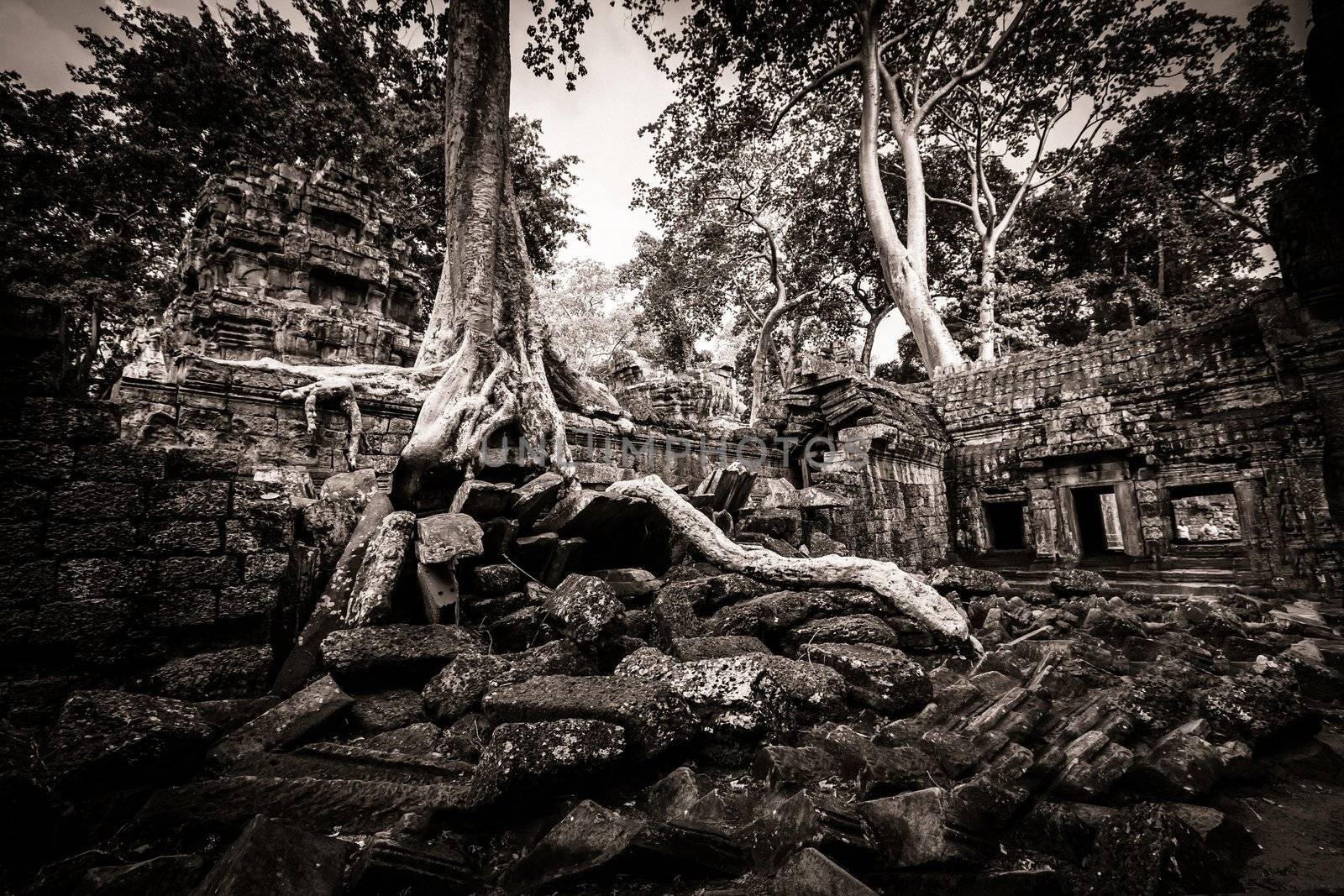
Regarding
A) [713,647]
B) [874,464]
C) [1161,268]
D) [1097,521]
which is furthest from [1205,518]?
[713,647]

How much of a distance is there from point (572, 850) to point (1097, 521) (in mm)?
11908

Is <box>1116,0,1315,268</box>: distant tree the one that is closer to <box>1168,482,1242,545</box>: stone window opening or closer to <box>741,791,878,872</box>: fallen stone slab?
<box>1168,482,1242,545</box>: stone window opening

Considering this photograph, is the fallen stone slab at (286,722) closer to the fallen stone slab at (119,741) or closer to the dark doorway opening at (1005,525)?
the fallen stone slab at (119,741)

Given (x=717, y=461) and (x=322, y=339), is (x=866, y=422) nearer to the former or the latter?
(x=717, y=461)

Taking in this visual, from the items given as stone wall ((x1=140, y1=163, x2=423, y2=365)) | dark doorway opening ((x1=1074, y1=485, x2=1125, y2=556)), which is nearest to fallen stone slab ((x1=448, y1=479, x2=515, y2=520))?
stone wall ((x1=140, y1=163, x2=423, y2=365))

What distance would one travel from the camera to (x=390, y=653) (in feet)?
8.21

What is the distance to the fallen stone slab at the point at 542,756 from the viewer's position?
161 cm

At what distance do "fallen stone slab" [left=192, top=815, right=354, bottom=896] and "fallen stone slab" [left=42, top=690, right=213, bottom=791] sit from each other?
0.65 meters

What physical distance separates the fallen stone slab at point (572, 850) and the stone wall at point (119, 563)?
1.98m

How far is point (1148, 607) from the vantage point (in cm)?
519

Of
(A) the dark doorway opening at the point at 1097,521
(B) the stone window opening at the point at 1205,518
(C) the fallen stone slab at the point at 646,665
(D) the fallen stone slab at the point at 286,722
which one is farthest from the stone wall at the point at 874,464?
(B) the stone window opening at the point at 1205,518

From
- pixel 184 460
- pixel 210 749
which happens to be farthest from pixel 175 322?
pixel 210 749

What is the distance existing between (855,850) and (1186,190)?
85.9ft

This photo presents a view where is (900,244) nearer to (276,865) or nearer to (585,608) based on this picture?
(585,608)
